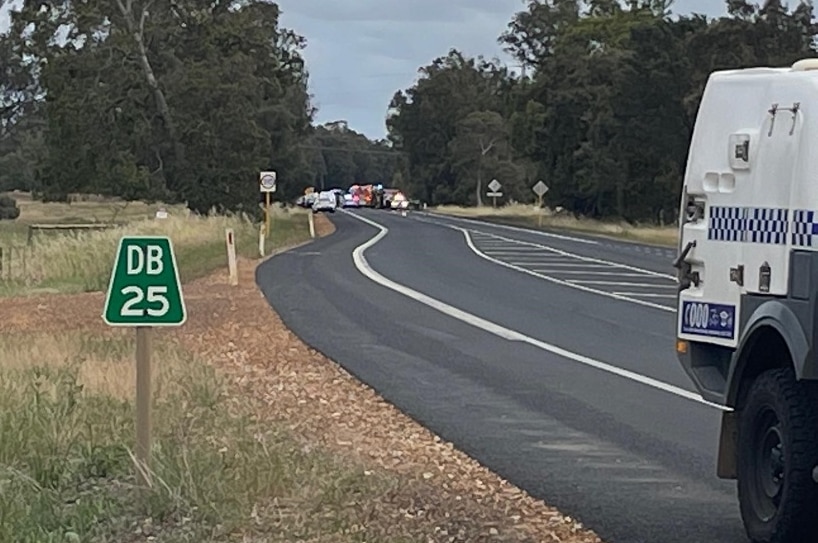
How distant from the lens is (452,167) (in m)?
126

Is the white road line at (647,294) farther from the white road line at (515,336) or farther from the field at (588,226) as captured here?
the field at (588,226)

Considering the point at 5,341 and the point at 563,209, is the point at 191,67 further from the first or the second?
the point at 5,341

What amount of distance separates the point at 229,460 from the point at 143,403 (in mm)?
1155

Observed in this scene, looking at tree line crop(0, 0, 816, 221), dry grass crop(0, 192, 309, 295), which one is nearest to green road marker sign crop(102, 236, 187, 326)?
dry grass crop(0, 192, 309, 295)

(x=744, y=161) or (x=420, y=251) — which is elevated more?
(x=744, y=161)

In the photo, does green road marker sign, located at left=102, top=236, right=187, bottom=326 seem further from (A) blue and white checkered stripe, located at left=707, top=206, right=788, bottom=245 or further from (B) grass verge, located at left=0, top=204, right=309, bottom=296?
(B) grass verge, located at left=0, top=204, right=309, bottom=296

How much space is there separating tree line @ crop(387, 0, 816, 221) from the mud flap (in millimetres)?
50119

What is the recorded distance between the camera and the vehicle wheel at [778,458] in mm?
7211

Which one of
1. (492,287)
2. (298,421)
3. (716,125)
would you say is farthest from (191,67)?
(716,125)

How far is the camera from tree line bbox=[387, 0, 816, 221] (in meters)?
59.9

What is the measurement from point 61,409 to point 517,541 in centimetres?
416

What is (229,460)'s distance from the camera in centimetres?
954

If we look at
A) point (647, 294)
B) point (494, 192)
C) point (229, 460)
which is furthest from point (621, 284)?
point (494, 192)

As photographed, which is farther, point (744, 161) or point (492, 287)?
point (492, 287)
